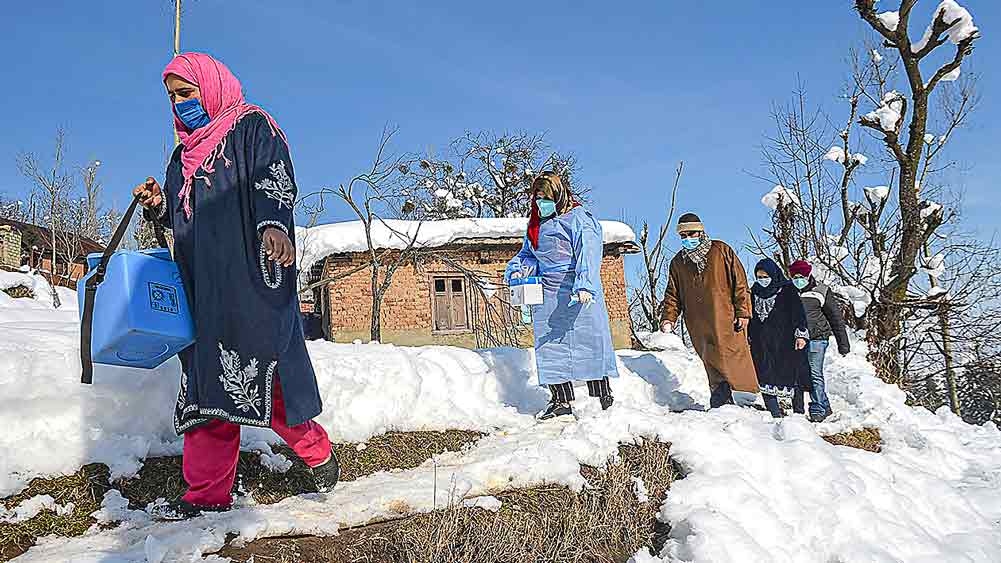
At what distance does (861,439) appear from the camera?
634 cm

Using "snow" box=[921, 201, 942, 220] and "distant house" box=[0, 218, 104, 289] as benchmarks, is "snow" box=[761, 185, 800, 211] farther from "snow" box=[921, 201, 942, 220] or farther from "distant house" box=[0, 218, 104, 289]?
"distant house" box=[0, 218, 104, 289]

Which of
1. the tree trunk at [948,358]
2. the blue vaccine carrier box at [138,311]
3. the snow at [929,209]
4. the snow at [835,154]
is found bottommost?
the tree trunk at [948,358]

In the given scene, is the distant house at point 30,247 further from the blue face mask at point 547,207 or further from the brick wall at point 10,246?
the blue face mask at point 547,207

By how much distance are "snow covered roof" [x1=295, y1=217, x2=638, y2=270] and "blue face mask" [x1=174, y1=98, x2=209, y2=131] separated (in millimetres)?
14312

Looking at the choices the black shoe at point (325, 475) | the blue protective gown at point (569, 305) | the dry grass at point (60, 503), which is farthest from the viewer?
the blue protective gown at point (569, 305)

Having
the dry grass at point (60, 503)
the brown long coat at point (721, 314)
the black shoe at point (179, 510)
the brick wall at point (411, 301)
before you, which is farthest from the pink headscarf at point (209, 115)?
the brick wall at point (411, 301)

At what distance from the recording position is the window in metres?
20.6

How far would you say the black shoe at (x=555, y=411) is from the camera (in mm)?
6117

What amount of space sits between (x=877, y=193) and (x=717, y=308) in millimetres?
13231

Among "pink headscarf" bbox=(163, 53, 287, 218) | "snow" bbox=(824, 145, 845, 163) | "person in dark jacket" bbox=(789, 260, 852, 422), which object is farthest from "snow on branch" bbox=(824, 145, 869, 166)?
"pink headscarf" bbox=(163, 53, 287, 218)

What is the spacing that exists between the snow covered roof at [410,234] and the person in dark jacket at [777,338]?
36.8ft

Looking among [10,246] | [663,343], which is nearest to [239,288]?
[663,343]

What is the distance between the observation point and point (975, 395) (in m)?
22.0

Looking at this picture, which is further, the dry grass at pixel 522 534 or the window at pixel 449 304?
the window at pixel 449 304
